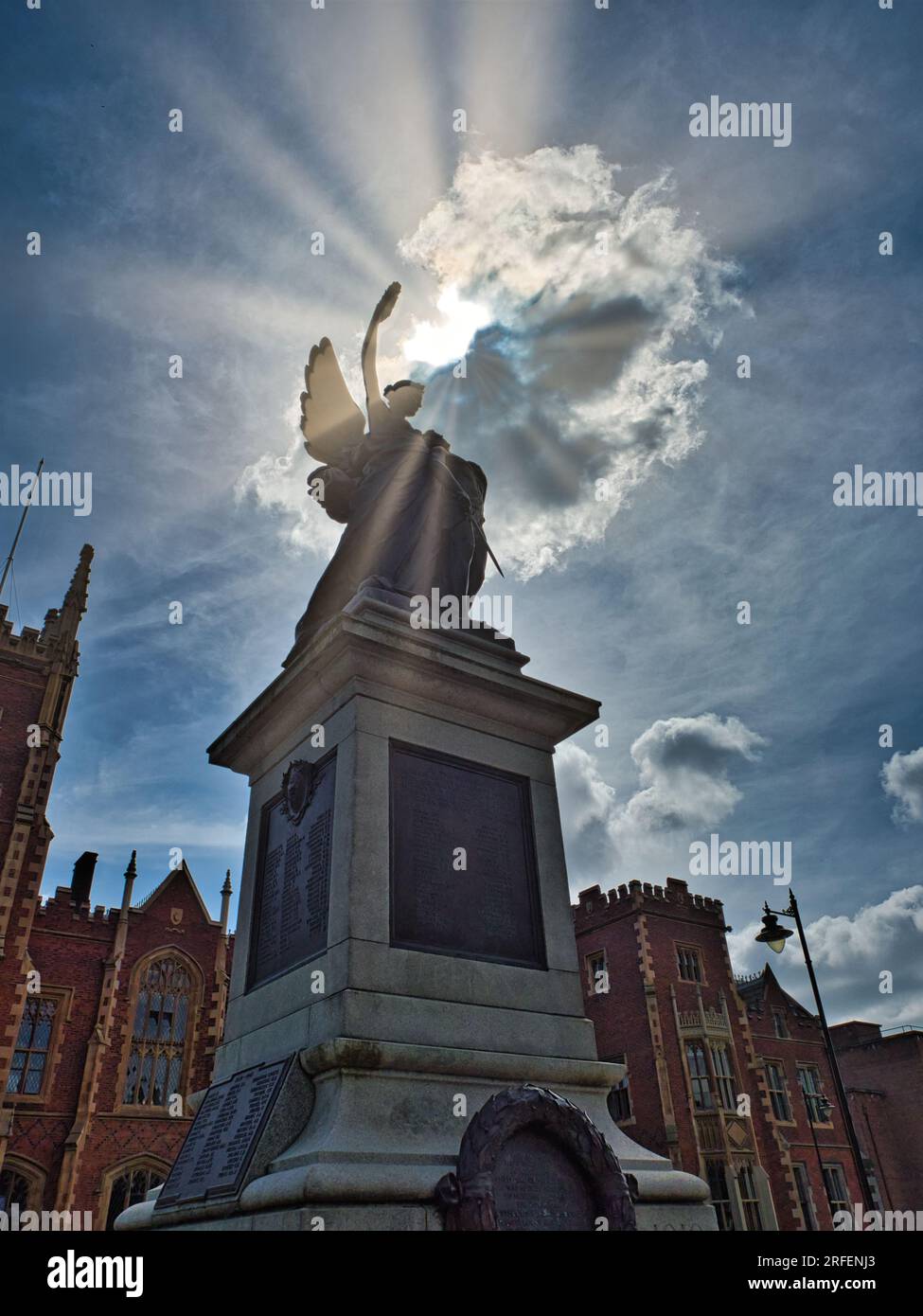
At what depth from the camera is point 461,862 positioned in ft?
18.7

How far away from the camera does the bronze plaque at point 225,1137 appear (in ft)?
14.5

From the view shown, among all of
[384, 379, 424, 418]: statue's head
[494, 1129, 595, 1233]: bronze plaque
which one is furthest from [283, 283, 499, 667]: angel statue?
[494, 1129, 595, 1233]: bronze plaque

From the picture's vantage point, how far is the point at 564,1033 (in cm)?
538

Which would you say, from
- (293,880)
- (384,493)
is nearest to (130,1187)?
(293,880)

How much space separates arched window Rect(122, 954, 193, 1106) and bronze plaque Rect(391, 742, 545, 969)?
104 feet

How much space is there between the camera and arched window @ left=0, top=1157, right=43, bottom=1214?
2748cm

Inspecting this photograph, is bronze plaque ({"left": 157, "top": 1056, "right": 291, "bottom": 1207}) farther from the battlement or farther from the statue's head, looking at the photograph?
the battlement

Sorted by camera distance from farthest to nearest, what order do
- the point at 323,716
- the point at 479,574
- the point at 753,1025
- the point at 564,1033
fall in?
the point at 753,1025 → the point at 479,574 → the point at 323,716 → the point at 564,1033

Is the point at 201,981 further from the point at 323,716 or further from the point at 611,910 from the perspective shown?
the point at 323,716

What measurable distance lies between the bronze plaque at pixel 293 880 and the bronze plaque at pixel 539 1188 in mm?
1617

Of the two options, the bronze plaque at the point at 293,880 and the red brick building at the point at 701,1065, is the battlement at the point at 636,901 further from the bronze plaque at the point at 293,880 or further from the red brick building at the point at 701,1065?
the bronze plaque at the point at 293,880

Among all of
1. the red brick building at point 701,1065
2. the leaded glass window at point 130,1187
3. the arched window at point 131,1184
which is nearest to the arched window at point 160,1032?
the arched window at point 131,1184
